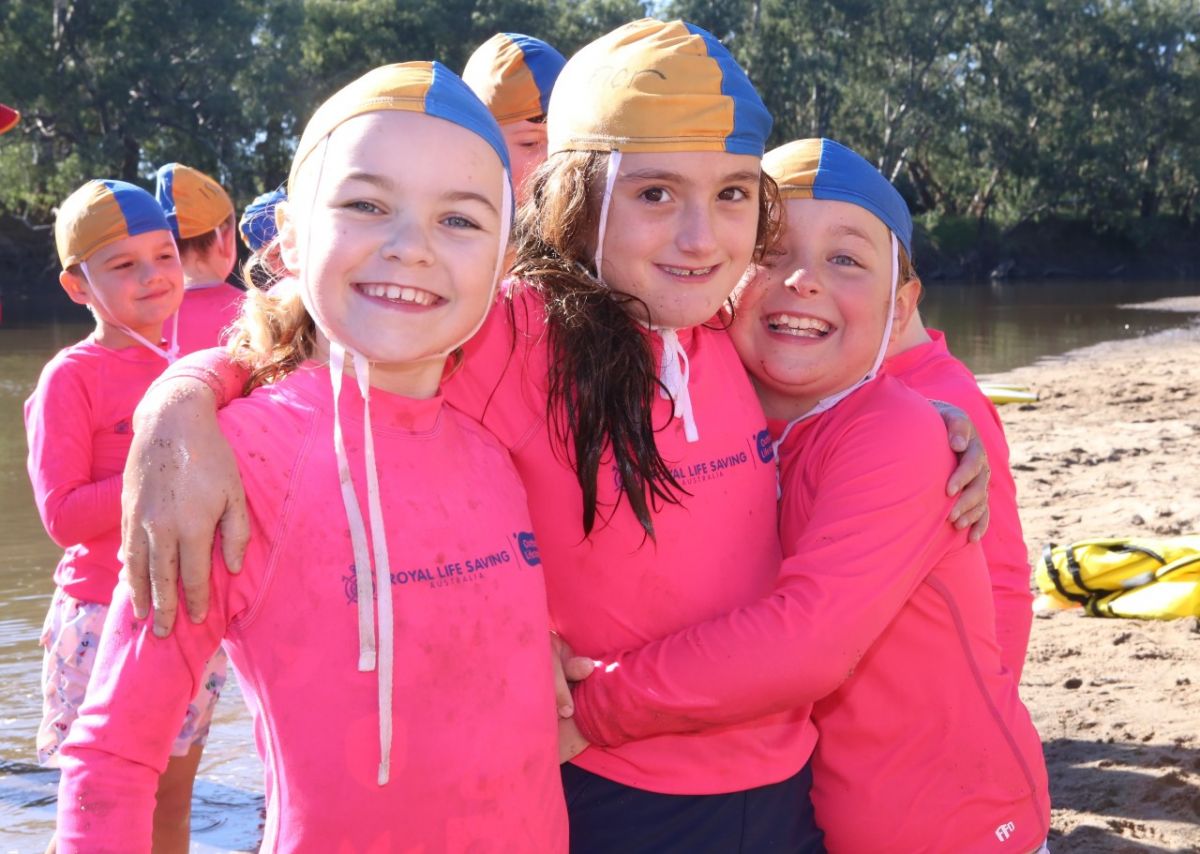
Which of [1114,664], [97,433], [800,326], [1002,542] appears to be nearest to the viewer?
[800,326]

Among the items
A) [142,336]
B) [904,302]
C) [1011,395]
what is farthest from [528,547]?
[1011,395]

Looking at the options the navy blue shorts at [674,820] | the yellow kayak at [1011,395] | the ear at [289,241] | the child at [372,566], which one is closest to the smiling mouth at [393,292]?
the child at [372,566]

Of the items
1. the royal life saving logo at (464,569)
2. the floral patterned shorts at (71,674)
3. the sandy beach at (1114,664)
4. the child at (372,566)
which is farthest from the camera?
the sandy beach at (1114,664)

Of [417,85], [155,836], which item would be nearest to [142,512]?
[417,85]

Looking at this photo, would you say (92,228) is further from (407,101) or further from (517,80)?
(407,101)

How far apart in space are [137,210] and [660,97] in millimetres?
2853

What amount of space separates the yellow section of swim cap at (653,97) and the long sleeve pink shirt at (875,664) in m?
0.60

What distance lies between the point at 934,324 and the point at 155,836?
884 inches

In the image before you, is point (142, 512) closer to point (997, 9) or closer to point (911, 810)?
point (911, 810)

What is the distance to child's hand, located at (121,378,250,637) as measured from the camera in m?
1.73

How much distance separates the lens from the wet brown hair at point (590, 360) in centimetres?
218

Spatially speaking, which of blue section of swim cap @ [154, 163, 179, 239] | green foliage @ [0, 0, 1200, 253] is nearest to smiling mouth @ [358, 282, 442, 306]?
blue section of swim cap @ [154, 163, 179, 239]

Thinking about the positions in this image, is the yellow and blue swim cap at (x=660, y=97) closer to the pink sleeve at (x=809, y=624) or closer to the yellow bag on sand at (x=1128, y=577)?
the pink sleeve at (x=809, y=624)

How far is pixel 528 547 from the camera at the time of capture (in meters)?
2.08
